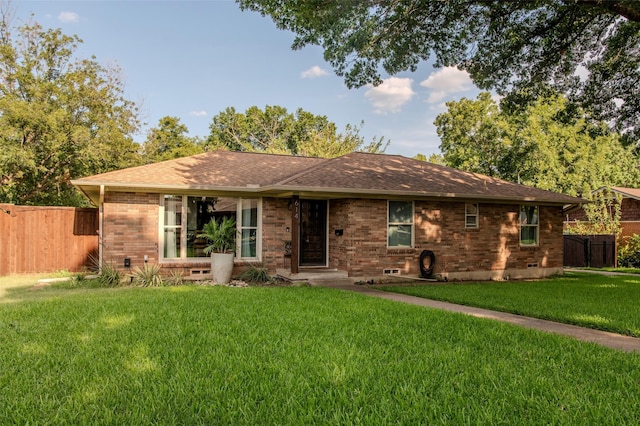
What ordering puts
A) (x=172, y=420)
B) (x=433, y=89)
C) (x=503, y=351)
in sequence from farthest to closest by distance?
(x=433, y=89) < (x=503, y=351) < (x=172, y=420)

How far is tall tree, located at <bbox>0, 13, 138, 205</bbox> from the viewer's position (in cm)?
1747

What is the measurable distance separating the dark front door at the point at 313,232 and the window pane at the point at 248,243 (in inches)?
59.3

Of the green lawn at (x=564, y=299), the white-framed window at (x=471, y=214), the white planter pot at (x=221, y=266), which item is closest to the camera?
the green lawn at (x=564, y=299)

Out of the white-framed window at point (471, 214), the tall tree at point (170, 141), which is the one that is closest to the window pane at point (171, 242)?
the white-framed window at point (471, 214)

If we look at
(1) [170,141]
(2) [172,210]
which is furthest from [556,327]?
(1) [170,141]

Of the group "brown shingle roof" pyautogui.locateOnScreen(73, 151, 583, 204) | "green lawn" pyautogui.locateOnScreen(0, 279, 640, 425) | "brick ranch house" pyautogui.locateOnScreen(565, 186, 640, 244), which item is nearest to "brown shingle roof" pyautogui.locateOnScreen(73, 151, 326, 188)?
"brown shingle roof" pyautogui.locateOnScreen(73, 151, 583, 204)

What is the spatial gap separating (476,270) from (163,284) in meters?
9.50

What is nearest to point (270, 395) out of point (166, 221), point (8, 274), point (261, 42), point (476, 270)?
point (166, 221)

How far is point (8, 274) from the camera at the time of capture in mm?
13117

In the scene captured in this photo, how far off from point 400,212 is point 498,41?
5.46 meters

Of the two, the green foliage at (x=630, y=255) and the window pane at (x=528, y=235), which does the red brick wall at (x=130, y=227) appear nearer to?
the window pane at (x=528, y=235)

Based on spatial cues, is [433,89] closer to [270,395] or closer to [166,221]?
[166,221]

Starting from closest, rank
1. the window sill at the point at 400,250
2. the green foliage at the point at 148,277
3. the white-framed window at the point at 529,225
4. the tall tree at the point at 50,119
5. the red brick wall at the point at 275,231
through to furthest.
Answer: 1. the green foliage at the point at 148,277
2. the red brick wall at the point at 275,231
3. the window sill at the point at 400,250
4. the white-framed window at the point at 529,225
5. the tall tree at the point at 50,119

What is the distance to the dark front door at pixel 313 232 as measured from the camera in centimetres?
1343
